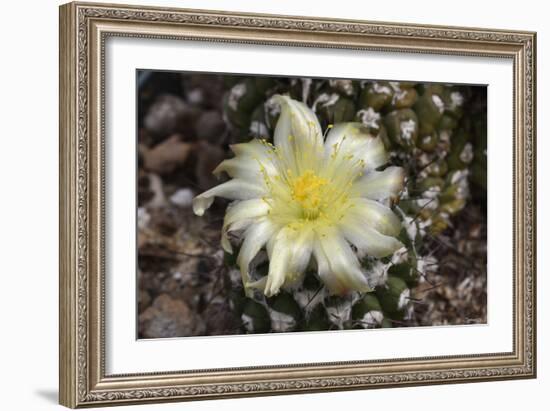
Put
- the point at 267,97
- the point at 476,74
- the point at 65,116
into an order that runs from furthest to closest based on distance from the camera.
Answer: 1. the point at 476,74
2. the point at 267,97
3. the point at 65,116

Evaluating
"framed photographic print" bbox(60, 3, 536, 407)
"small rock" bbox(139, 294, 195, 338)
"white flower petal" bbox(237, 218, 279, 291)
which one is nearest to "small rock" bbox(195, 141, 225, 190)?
"framed photographic print" bbox(60, 3, 536, 407)

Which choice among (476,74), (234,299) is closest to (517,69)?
(476,74)

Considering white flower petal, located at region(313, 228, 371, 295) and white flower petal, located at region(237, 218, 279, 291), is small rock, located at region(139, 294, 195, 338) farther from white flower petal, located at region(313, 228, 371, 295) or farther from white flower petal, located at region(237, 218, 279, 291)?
white flower petal, located at region(313, 228, 371, 295)

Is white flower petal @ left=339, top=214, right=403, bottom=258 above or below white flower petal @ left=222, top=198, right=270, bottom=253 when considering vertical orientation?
below

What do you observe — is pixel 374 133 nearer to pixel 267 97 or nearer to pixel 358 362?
pixel 267 97

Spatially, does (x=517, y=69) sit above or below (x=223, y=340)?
above

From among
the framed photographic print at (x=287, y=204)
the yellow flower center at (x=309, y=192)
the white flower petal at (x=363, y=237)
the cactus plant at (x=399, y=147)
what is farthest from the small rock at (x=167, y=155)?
the white flower petal at (x=363, y=237)

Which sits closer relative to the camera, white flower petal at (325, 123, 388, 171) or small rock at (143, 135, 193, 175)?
small rock at (143, 135, 193, 175)
